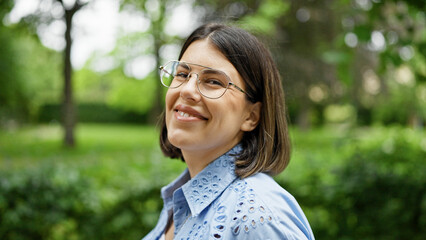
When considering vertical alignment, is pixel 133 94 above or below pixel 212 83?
below

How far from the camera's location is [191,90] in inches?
49.5

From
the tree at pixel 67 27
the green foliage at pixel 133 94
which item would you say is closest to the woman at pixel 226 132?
the tree at pixel 67 27

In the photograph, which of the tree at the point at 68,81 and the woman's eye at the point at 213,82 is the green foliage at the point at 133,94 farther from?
the woman's eye at the point at 213,82

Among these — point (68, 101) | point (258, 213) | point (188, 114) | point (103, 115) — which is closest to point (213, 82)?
point (188, 114)

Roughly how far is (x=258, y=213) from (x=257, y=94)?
1.46 ft

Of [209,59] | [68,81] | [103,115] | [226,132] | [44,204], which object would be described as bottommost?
[103,115]

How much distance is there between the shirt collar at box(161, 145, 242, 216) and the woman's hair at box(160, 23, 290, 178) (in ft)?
0.09

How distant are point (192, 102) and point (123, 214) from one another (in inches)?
110

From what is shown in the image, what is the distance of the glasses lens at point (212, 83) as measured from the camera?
1251 mm

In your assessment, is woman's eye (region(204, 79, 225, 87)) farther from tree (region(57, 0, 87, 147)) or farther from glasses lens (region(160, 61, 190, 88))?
tree (region(57, 0, 87, 147))

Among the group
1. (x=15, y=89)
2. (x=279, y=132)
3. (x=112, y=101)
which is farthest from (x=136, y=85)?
(x=279, y=132)

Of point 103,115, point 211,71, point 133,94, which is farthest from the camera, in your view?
point 103,115

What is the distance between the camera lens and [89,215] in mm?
3729

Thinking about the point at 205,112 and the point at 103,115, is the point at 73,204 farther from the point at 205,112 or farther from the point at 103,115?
the point at 103,115
